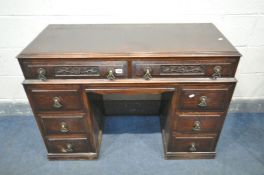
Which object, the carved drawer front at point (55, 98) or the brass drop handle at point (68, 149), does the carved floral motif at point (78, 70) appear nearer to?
the carved drawer front at point (55, 98)

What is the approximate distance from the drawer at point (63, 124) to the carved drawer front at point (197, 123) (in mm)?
629

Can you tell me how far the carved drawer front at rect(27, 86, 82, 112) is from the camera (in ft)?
4.02

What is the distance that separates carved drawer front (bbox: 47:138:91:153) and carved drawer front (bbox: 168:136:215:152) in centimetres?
62

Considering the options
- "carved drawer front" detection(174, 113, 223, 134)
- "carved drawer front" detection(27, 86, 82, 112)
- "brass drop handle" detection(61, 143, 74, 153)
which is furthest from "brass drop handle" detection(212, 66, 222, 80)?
"brass drop handle" detection(61, 143, 74, 153)

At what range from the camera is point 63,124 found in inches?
54.5

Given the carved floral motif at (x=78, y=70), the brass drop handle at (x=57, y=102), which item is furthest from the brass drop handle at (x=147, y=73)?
the brass drop handle at (x=57, y=102)

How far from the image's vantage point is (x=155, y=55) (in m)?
1.13

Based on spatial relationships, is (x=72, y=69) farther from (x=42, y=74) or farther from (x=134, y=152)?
(x=134, y=152)

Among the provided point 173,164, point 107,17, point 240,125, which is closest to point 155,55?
point 107,17

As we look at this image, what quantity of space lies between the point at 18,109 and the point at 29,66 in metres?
1.04

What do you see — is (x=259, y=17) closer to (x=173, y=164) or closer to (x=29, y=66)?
(x=173, y=164)

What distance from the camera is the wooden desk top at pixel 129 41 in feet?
3.72

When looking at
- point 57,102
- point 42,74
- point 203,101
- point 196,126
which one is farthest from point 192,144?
point 42,74


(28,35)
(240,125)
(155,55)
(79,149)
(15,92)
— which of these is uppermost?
(155,55)
